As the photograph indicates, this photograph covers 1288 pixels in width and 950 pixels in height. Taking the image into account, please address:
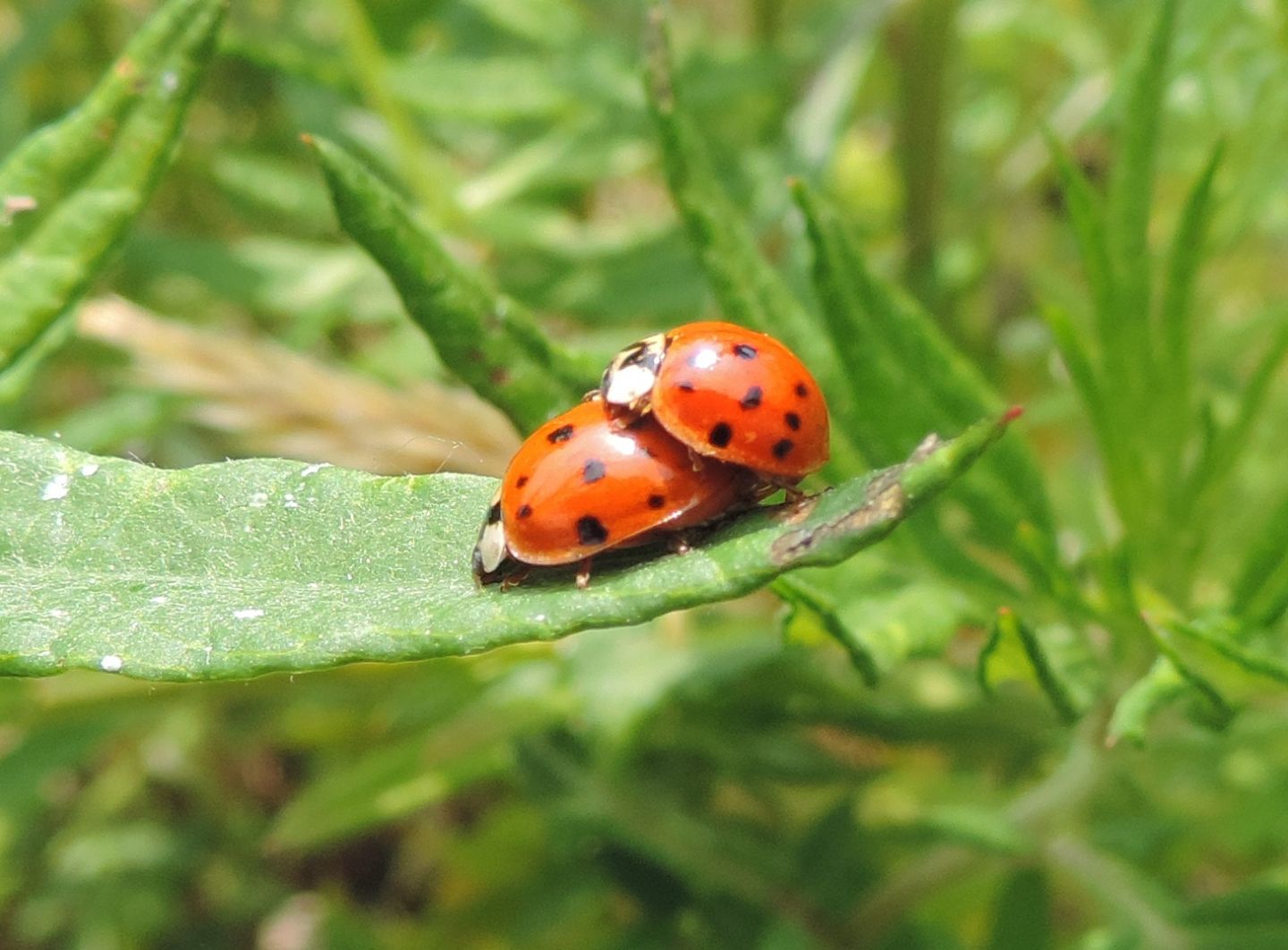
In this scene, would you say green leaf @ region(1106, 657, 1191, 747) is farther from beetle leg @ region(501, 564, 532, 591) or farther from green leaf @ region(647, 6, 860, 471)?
beetle leg @ region(501, 564, 532, 591)

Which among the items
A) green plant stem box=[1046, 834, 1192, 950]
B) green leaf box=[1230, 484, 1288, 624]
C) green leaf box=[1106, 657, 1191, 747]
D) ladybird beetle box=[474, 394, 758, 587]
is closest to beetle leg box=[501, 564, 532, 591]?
ladybird beetle box=[474, 394, 758, 587]

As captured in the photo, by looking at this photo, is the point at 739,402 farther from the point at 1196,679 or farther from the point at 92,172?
the point at 92,172

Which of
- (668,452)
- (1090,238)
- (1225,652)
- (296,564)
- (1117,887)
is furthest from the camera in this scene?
(1117,887)

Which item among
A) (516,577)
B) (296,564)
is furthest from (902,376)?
(296,564)

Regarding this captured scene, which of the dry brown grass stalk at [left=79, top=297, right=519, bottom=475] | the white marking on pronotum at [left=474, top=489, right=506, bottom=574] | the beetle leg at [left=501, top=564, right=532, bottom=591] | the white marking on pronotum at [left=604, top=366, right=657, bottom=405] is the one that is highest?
the white marking on pronotum at [left=604, top=366, right=657, bottom=405]

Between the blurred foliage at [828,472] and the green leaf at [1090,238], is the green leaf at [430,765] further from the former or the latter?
the green leaf at [1090,238]

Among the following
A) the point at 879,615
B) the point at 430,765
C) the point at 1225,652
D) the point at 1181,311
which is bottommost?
the point at 430,765
